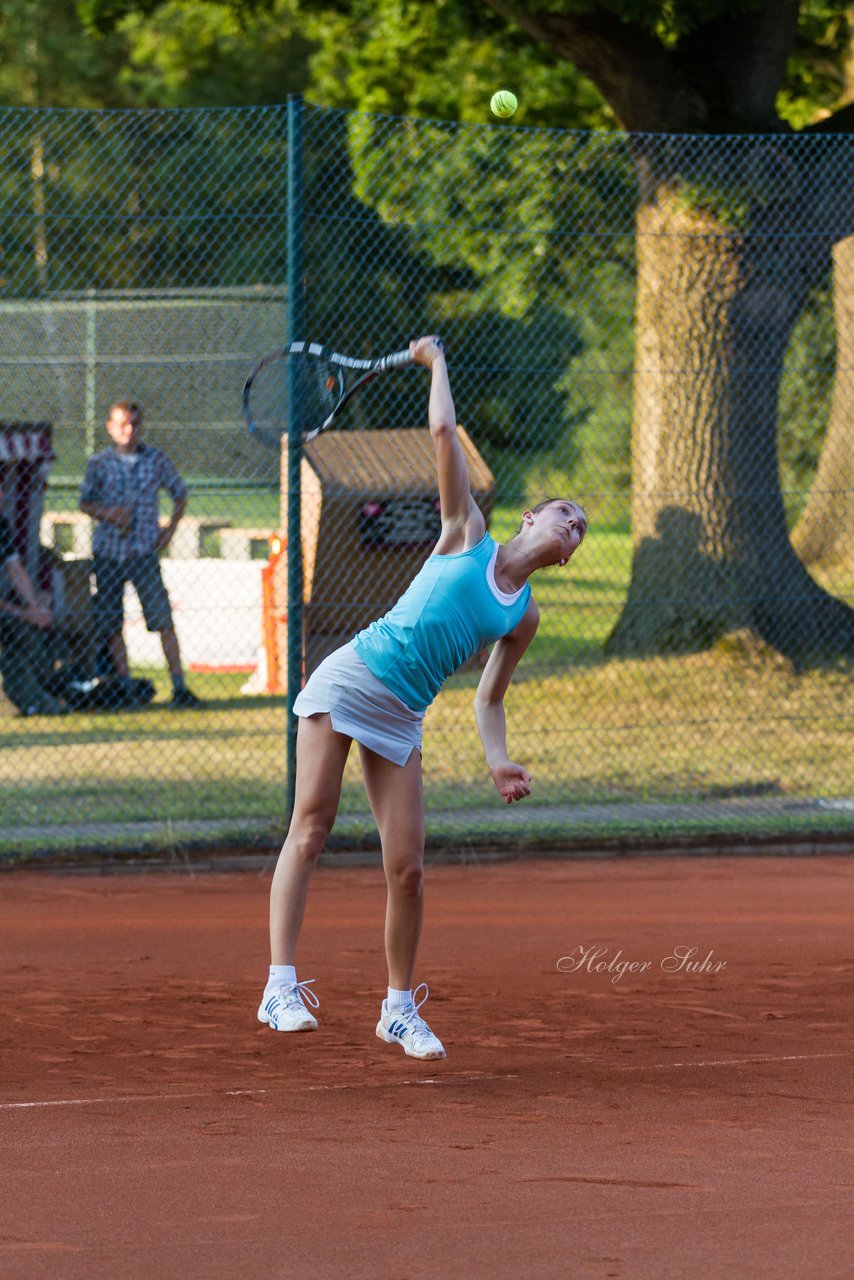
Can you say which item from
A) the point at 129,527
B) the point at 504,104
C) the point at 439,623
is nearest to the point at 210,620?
the point at 129,527

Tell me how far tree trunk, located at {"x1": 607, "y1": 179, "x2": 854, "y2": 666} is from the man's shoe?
2.88 metres

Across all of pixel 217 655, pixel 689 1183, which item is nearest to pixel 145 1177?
pixel 689 1183

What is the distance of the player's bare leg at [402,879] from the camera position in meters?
5.45

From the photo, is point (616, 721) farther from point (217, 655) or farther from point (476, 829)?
point (217, 655)

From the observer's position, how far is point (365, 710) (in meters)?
5.39

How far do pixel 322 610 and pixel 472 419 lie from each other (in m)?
4.99

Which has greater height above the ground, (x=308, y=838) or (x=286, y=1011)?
(x=308, y=838)

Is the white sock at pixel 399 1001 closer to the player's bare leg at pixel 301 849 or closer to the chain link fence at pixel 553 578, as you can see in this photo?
the player's bare leg at pixel 301 849

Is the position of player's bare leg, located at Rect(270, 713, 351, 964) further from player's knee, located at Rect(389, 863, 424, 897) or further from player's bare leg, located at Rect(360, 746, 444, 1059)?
player's knee, located at Rect(389, 863, 424, 897)

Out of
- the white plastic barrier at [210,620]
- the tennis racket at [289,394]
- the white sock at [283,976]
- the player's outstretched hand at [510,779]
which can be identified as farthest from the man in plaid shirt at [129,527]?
the player's outstretched hand at [510,779]

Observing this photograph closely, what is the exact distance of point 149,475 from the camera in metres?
12.5

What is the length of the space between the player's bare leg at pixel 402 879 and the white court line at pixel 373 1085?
232mm

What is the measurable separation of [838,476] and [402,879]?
13303 millimetres

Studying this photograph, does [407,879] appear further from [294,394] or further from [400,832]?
[294,394]
